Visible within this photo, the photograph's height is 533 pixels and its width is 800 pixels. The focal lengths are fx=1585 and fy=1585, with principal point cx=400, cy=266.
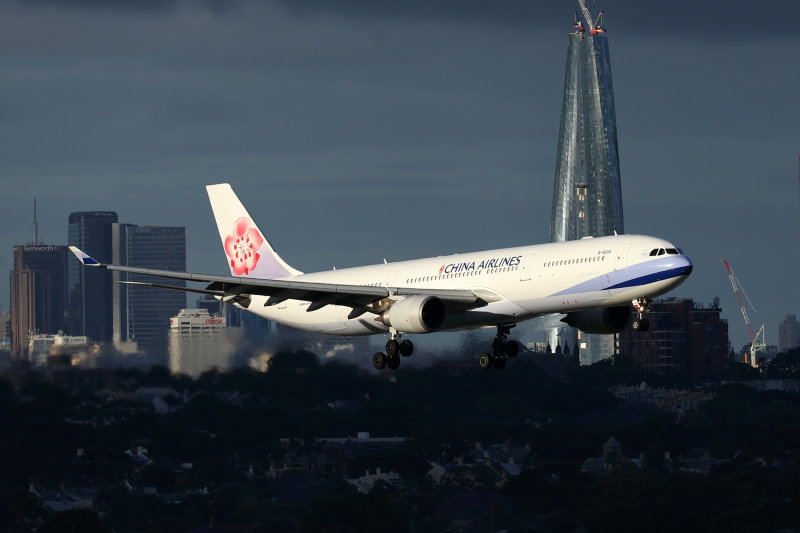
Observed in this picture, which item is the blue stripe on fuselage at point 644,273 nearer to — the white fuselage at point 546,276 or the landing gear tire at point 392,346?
the white fuselage at point 546,276

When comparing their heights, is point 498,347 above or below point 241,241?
below

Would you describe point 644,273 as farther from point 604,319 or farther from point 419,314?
point 419,314

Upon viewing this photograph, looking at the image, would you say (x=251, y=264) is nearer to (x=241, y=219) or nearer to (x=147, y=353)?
(x=241, y=219)

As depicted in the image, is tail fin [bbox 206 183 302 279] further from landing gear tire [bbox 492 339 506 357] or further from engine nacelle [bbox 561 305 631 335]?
engine nacelle [bbox 561 305 631 335]

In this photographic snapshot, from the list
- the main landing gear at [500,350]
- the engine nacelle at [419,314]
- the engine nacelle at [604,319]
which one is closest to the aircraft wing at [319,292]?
the engine nacelle at [419,314]

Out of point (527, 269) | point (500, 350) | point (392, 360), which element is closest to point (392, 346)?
point (392, 360)

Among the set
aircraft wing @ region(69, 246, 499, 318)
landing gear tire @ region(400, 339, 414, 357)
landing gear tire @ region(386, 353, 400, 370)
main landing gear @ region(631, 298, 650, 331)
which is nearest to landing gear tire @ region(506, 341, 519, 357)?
aircraft wing @ region(69, 246, 499, 318)
